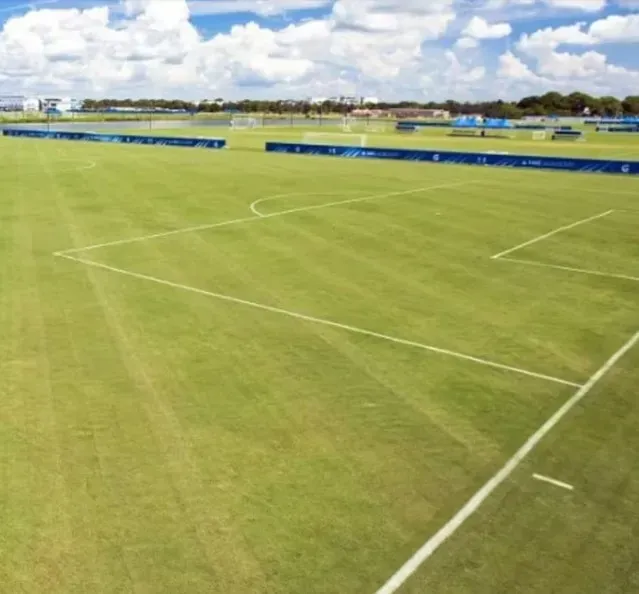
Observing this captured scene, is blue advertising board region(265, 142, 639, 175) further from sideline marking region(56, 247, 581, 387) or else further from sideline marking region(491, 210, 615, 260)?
sideline marking region(56, 247, 581, 387)

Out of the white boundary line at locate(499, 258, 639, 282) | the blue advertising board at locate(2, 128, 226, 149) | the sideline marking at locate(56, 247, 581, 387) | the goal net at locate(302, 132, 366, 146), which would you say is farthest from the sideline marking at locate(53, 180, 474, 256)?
the goal net at locate(302, 132, 366, 146)

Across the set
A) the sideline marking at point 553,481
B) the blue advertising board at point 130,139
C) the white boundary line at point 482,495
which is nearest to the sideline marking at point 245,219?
the white boundary line at point 482,495

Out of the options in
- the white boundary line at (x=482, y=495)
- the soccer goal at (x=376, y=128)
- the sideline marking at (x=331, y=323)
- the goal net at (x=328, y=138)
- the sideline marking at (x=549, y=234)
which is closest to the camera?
the white boundary line at (x=482, y=495)

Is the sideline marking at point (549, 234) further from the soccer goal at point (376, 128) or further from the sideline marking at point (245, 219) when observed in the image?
the soccer goal at point (376, 128)

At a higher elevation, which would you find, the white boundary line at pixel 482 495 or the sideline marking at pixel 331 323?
the sideline marking at pixel 331 323

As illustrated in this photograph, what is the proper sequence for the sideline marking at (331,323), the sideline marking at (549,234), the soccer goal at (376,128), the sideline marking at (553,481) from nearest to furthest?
the sideline marking at (553,481) < the sideline marking at (331,323) < the sideline marking at (549,234) < the soccer goal at (376,128)

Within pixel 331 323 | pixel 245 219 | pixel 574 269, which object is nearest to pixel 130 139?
pixel 245 219

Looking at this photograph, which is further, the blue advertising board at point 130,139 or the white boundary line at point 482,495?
the blue advertising board at point 130,139

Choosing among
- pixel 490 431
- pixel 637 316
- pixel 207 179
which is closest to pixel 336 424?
pixel 490 431

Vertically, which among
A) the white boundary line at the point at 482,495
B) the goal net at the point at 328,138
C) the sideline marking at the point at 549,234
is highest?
the goal net at the point at 328,138
